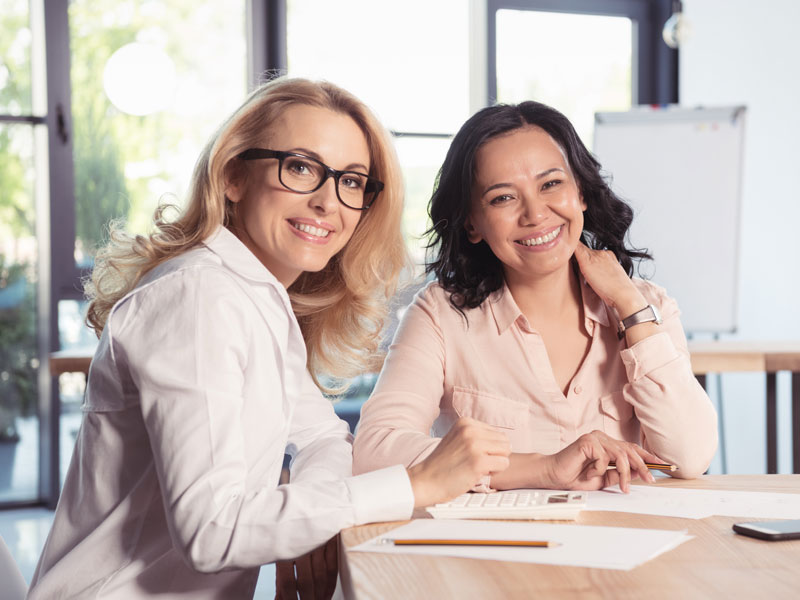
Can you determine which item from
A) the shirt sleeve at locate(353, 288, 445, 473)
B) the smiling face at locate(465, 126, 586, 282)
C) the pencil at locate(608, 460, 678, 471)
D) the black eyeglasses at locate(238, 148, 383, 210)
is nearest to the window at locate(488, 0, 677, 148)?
the smiling face at locate(465, 126, 586, 282)

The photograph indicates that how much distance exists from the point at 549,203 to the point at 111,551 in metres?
1.05

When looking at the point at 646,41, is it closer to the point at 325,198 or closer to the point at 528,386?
the point at 528,386

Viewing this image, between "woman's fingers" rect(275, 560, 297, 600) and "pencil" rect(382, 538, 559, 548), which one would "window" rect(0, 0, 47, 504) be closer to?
"woman's fingers" rect(275, 560, 297, 600)

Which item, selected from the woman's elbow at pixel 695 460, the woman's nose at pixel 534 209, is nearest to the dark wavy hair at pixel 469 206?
the woman's nose at pixel 534 209

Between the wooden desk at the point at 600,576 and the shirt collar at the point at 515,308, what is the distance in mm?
760

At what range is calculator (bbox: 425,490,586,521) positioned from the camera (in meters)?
1.06

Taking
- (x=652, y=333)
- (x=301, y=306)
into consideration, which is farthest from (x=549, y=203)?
(x=301, y=306)

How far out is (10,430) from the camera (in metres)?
4.00

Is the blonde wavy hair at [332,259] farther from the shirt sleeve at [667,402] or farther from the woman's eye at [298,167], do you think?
the shirt sleeve at [667,402]

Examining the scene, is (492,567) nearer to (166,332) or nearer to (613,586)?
(613,586)

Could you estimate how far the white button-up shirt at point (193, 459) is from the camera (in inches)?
37.7

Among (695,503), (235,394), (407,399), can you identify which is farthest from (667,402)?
(235,394)

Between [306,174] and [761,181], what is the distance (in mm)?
3187

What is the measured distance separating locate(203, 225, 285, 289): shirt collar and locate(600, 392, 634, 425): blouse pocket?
752 millimetres
